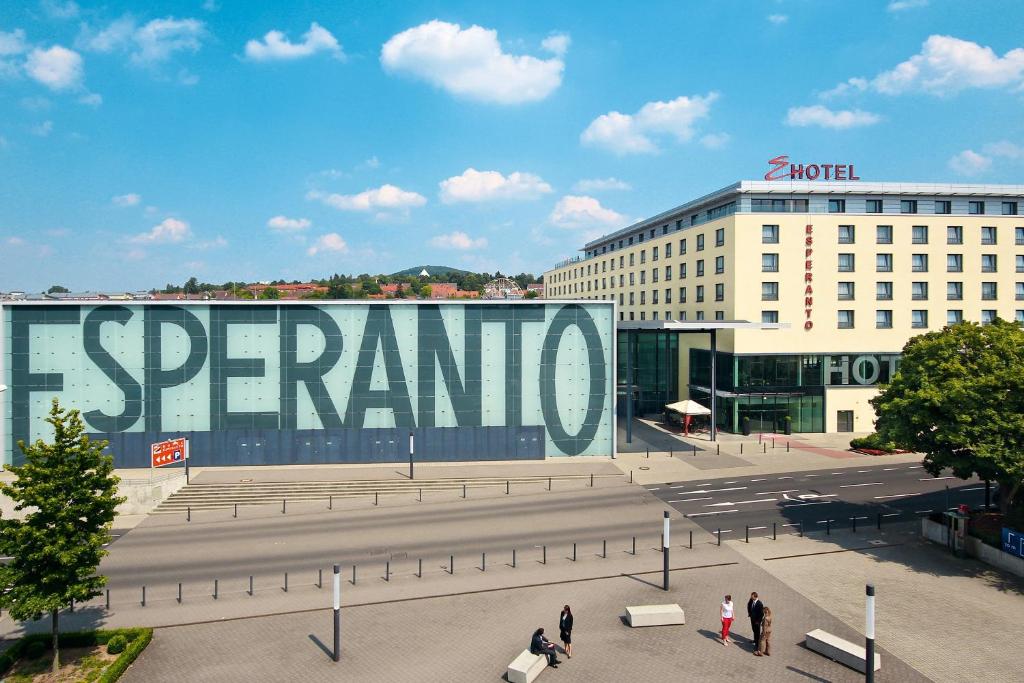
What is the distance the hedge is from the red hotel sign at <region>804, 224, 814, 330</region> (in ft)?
196

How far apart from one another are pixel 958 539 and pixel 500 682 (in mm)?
23501

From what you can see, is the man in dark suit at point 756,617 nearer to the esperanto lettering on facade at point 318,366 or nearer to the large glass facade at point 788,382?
the esperanto lettering on facade at point 318,366

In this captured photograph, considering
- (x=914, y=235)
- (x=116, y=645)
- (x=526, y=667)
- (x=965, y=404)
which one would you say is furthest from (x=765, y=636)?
(x=914, y=235)

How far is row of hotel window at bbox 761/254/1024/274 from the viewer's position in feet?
201

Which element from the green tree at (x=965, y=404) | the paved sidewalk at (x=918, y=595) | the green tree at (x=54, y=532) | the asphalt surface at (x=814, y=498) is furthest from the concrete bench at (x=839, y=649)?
the green tree at (x=54, y=532)

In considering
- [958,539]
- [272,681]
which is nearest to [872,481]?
[958,539]

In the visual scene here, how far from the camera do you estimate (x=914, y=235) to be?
6238 cm

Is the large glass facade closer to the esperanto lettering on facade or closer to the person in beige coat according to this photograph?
the esperanto lettering on facade

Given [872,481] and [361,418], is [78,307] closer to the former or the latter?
[361,418]

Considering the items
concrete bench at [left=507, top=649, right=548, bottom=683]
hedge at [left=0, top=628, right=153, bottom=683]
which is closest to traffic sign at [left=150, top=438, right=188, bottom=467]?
hedge at [left=0, top=628, right=153, bottom=683]

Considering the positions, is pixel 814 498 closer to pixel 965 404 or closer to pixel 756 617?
pixel 965 404

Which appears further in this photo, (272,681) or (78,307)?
(78,307)

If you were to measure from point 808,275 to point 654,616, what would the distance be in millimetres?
49545

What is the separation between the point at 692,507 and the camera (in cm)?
3653
